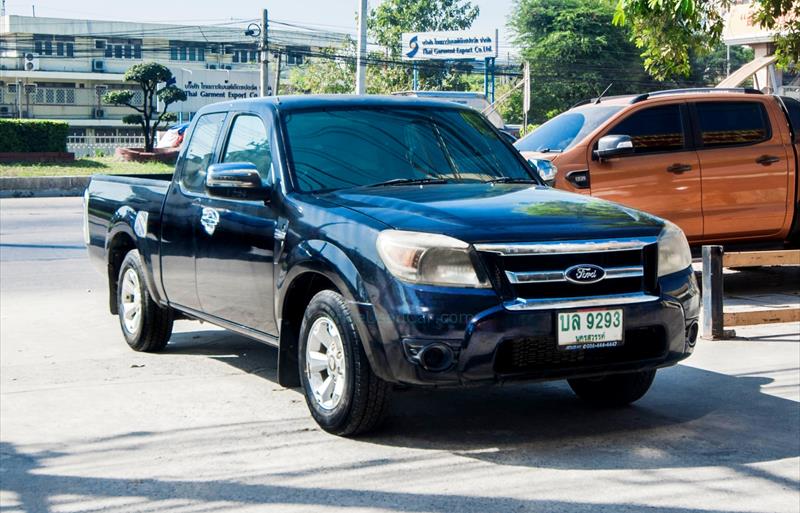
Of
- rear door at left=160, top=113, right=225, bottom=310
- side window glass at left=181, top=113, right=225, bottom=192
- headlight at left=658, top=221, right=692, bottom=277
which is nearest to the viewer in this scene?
headlight at left=658, top=221, right=692, bottom=277

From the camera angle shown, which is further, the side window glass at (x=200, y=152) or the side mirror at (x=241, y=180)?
the side window glass at (x=200, y=152)

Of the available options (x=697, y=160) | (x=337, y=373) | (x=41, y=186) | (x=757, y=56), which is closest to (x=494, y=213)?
(x=337, y=373)

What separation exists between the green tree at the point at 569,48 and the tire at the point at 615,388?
191ft

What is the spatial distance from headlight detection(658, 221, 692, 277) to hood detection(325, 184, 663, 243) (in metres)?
0.07

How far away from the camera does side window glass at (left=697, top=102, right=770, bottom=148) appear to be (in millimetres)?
11086

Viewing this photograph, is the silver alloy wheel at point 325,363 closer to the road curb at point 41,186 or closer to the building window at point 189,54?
the road curb at point 41,186

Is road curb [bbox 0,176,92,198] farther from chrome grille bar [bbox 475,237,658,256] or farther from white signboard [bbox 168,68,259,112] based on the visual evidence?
white signboard [bbox 168,68,259,112]

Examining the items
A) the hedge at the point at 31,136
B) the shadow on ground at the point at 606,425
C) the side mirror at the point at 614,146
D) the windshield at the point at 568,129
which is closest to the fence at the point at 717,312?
the shadow on ground at the point at 606,425

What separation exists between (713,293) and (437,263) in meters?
3.98

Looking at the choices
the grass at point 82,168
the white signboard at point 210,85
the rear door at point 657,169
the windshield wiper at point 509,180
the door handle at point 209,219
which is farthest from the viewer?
the white signboard at point 210,85

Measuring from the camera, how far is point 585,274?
17.4 feet

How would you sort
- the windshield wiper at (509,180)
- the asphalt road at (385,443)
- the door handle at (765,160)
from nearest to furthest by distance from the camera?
the asphalt road at (385,443), the windshield wiper at (509,180), the door handle at (765,160)

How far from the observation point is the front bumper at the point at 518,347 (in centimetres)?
507

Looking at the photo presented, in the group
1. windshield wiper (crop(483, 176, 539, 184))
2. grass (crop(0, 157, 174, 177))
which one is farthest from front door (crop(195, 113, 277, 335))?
grass (crop(0, 157, 174, 177))
